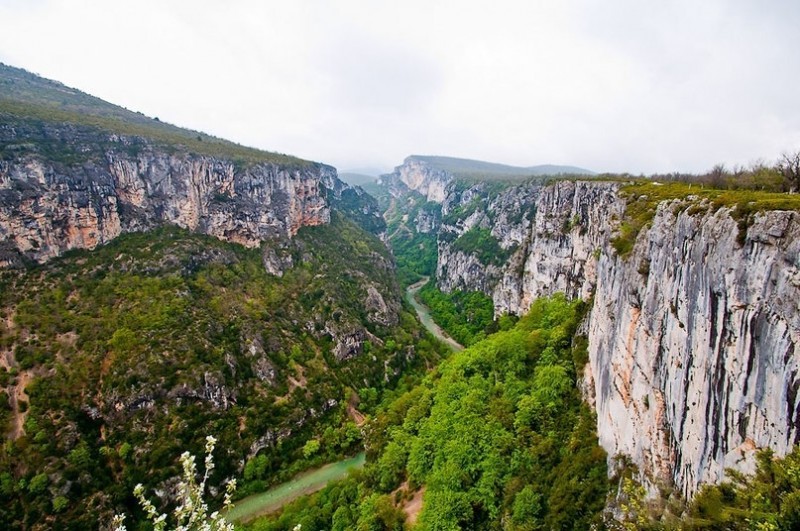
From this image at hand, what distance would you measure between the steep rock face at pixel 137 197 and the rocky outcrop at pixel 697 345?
71870 mm

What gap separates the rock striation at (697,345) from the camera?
13328 mm

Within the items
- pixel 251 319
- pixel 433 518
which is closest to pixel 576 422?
pixel 433 518

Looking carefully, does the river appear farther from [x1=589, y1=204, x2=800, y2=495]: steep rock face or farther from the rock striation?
[x1=589, y1=204, x2=800, y2=495]: steep rock face

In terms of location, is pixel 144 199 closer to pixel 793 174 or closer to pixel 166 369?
pixel 166 369

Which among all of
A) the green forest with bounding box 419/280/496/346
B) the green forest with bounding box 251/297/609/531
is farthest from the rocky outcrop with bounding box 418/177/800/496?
the green forest with bounding box 419/280/496/346

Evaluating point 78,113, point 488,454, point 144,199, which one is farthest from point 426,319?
point 78,113

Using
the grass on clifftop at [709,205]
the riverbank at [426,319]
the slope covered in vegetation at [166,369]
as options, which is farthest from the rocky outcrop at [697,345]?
the riverbank at [426,319]

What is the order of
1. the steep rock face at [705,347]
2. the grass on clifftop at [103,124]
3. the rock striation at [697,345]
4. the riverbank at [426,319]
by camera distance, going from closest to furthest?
the steep rock face at [705,347] < the rock striation at [697,345] < the grass on clifftop at [103,124] < the riverbank at [426,319]

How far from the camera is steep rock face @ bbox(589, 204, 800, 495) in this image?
1323 centimetres

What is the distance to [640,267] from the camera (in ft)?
83.9

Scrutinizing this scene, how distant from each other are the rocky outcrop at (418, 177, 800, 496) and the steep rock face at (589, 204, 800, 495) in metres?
0.05

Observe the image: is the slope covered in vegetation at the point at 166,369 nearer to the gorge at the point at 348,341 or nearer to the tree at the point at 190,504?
the gorge at the point at 348,341

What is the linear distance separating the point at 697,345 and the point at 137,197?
277ft

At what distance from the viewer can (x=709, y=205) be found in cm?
1919
